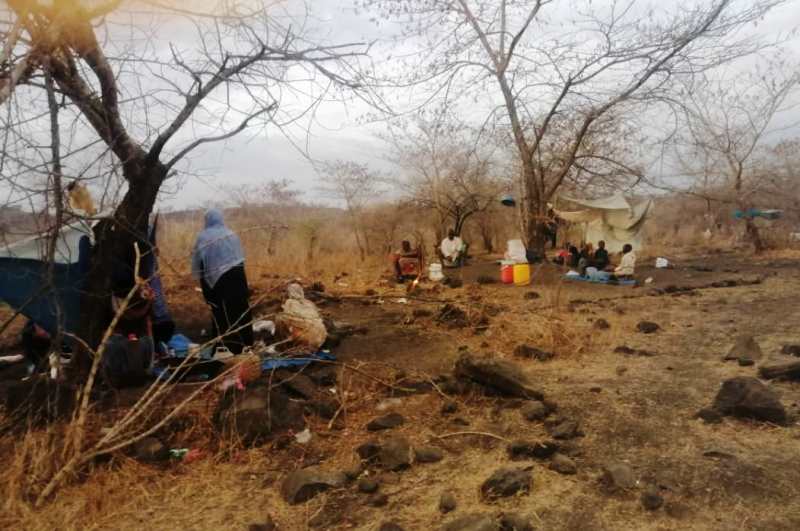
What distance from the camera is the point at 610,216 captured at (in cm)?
1560

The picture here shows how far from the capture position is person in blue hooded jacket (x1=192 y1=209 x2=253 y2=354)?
5.50m

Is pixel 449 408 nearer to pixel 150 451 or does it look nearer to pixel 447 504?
pixel 447 504

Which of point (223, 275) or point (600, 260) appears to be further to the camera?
point (600, 260)

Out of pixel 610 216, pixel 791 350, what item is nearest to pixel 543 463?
pixel 791 350

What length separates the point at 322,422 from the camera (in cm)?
390

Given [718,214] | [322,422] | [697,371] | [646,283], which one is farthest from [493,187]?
[322,422]

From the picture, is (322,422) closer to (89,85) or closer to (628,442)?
(628,442)

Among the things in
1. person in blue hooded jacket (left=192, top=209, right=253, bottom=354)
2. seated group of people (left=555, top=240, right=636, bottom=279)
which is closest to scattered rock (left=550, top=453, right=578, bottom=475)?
person in blue hooded jacket (left=192, top=209, right=253, bottom=354)

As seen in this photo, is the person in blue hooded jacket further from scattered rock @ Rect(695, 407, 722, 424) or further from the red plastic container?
the red plastic container

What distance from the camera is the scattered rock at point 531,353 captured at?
529cm

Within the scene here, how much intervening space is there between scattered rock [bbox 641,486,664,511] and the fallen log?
2306 millimetres

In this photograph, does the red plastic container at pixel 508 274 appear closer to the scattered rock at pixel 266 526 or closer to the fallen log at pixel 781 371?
the fallen log at pixel 781 371

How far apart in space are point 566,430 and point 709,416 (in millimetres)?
951

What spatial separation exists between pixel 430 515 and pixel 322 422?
139cm
